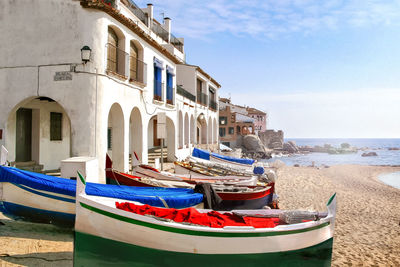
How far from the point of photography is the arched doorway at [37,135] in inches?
488

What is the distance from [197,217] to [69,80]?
7.64 metres

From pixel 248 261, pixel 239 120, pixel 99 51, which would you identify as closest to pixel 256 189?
pixel 248 261

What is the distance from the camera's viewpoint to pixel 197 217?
6156 millimetres

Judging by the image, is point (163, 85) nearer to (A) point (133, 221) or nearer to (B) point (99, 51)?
(B) point (99, 51)

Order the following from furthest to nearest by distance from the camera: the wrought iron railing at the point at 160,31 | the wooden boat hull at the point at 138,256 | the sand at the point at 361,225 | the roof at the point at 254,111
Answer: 1. the roof at the point at 254,111
2. the wrought iron railing at the point at 160,31
3. the sand at the point at 361,225
4. the wooden boat hull at the point at 138,256

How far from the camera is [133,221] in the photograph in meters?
5.49

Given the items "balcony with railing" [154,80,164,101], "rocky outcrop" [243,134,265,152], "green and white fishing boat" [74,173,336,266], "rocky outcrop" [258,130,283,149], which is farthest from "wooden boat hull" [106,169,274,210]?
"rocky outcrop" [258,130,283,149]

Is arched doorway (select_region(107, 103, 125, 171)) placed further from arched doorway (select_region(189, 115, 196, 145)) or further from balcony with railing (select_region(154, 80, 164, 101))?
arched doorway (select_region(189, 115, 196, 145))

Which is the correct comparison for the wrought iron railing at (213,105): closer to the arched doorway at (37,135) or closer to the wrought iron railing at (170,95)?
the wrought iron railing at (170,95)

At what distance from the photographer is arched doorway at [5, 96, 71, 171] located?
40.7 feet

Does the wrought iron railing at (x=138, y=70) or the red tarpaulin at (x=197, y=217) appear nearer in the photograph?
the red tarpaulin at (x=197, y=217)

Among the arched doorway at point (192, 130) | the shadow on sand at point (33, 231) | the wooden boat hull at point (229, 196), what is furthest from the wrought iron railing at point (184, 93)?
the shadow on sand at point (33, 231)

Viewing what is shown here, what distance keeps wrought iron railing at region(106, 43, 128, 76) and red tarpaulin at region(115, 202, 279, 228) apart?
24.6 ft

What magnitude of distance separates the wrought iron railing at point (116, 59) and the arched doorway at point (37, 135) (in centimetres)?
328
